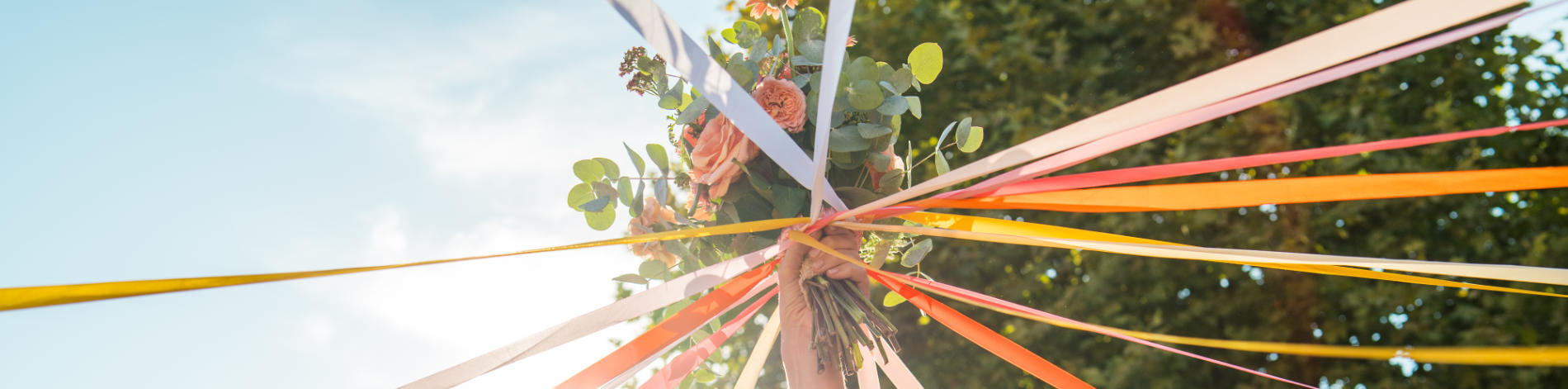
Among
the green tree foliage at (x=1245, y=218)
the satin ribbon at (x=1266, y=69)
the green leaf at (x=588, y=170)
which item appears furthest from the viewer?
the green tree foliage at (x=1245, y=218)

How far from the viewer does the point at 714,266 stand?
5.51ft

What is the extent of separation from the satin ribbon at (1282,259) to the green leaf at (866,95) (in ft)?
0.83

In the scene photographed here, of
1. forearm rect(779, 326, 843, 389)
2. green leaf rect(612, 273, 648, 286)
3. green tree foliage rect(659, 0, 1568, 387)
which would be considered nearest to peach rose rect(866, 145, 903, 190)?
forearm rect(779, 326, 843, 389)

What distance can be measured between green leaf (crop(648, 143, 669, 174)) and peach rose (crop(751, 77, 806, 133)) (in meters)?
0.29

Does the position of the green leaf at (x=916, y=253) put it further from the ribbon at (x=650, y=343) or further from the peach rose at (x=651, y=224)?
the peach rose at (x=651, y=224)

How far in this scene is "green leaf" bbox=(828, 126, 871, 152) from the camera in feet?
5.48

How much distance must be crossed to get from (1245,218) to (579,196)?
3.27 meters

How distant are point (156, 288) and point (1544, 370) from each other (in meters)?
4.58

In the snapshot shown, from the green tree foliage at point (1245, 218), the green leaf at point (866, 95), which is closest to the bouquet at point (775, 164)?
the green leaf at point (866, 95)

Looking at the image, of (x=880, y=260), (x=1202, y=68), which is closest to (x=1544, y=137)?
(x=1202, y=68)

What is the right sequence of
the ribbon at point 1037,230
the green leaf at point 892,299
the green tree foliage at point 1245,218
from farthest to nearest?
1. the green tree foliage at point 1245,218
2. the green leaf at point 892,299
3. the ribbon at point 1037,230

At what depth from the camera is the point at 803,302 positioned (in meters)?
1.72

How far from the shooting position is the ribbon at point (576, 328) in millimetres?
1475

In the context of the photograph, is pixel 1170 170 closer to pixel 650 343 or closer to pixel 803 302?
pixel 803 302
